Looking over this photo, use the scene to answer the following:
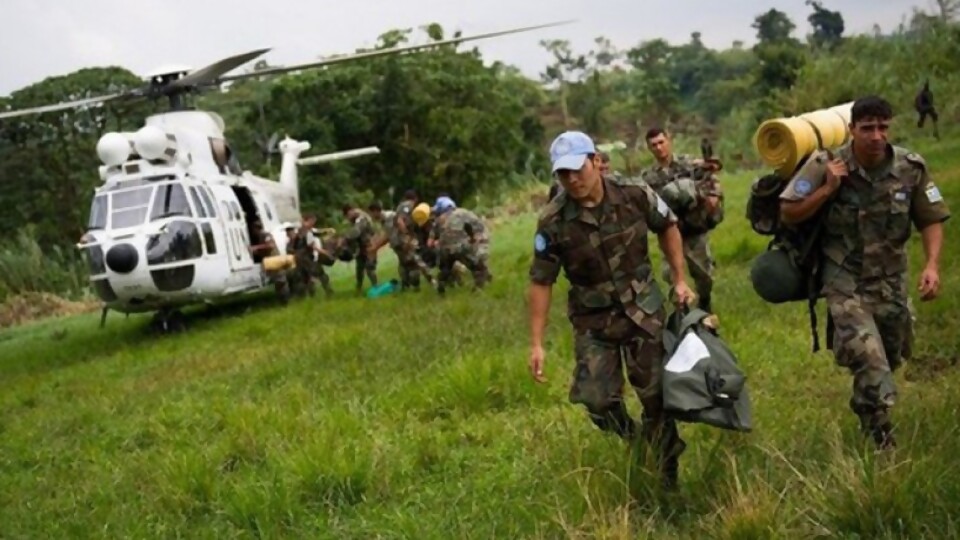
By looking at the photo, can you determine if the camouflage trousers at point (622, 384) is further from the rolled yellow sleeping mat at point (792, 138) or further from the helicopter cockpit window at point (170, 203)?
the helicopter cockpit window at point (170, 203)

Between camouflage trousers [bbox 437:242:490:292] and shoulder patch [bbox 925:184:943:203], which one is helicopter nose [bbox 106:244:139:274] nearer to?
camouflage trousers [bbox 437:242:490:292]

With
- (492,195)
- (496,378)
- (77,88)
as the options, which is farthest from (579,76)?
(496,378)

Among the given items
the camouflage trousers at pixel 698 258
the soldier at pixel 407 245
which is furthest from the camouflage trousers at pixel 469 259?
the camouflage trousers at pixel 698 258

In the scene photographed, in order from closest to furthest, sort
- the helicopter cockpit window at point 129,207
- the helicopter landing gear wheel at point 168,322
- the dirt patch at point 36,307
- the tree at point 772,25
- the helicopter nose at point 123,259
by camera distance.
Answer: the helicopter nose at point 123,259, the helicopter cockpit window at point 129,207, the helicopter landing gear wheel at point 168,322, the dirt patch at point 36,307, the tree at point 772,25

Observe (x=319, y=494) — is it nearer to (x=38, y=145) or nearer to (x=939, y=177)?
(x=939, y=177)

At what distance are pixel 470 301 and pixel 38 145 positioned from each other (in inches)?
940

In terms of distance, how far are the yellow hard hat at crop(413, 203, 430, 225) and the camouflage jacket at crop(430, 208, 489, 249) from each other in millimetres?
748

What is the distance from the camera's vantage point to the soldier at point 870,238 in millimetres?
4379

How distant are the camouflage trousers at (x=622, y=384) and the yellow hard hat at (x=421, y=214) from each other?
28.8 ft

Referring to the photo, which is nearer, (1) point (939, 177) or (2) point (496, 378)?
(2) point (496, 378)

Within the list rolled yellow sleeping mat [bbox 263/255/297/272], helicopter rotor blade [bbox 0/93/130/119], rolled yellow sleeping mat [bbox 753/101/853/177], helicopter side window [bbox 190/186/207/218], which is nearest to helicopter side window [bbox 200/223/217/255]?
helicopter side window [bbox 190/186/207/218]

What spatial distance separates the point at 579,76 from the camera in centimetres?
5450

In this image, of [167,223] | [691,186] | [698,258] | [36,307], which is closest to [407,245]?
[167,223]

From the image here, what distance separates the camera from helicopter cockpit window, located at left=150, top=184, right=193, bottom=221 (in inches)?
510
